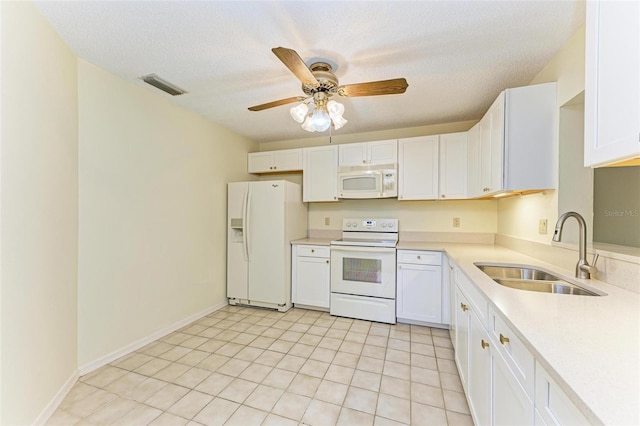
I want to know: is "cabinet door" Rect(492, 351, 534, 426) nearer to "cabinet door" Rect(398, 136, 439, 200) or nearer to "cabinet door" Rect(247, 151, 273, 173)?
"cabinet door" Rect(398, 136, 439, 200)

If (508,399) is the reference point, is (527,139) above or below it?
above

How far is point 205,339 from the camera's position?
2.60 meters

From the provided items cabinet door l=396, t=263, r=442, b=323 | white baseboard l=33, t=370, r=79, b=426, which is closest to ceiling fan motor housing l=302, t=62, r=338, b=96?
cabinet door l=396, t=263, r=442, b=323

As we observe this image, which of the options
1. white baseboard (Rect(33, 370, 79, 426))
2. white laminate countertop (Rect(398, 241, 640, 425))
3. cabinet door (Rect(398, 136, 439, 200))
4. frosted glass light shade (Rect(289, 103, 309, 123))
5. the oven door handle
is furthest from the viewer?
cabinet door (Rect(398, 136, 439, 200))

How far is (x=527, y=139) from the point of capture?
1.95 metres

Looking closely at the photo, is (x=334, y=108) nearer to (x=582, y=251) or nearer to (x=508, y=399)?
(x=582, y=251)

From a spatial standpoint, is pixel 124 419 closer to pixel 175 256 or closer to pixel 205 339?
pixel 205 339

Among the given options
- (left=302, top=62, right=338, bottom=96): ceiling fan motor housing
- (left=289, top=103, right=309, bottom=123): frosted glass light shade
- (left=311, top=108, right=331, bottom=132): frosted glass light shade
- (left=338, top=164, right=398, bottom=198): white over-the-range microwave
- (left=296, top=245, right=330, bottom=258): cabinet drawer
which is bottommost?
(left=296, top=245, right=330, bottom=258): cabinet drawer

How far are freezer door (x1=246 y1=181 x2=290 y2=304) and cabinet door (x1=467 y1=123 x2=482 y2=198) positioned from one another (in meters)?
2.14

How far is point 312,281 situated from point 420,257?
1334 millimetres

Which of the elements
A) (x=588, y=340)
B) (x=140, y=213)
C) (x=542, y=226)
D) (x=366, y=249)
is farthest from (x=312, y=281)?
(x=588, y=340)

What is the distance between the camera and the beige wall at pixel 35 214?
52.9 inches

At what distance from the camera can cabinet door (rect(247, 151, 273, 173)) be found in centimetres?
389

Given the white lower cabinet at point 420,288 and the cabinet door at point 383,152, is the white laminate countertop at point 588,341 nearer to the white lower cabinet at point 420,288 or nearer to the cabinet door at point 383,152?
the white lower cabinet at point 420,288
